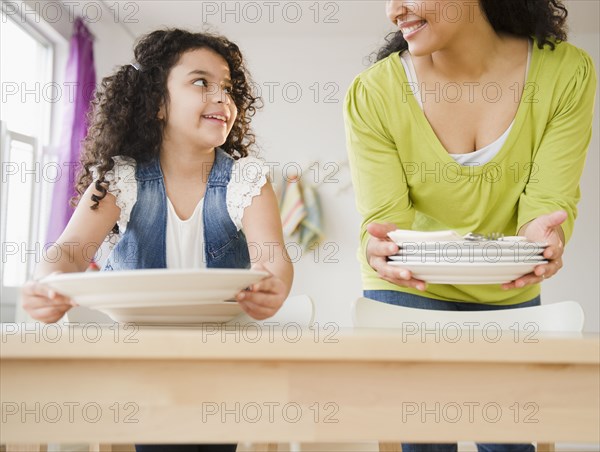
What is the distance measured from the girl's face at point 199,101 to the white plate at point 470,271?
2.29 ft

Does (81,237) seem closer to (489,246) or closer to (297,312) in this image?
(297,312)

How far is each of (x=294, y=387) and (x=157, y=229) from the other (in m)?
0.93

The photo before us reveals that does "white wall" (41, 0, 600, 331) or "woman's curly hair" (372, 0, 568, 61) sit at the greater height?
"white wall" (41, 0, 600, 331)

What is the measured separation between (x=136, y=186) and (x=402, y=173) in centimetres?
58

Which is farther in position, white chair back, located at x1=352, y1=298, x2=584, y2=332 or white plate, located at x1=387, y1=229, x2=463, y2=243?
white chair back, located at x1=352, y1=298, x2=584, y2=332

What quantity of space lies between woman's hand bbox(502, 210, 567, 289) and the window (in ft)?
9.61

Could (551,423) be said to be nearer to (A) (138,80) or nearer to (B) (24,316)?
(A) (138,80)

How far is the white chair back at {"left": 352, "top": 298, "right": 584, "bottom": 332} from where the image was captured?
108cm

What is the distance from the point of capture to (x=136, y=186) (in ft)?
4.99

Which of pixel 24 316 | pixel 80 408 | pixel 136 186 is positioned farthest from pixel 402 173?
pixel 24 316

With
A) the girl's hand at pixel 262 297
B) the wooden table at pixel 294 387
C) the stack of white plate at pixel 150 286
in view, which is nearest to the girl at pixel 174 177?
the girl's hand at pixel 262 297

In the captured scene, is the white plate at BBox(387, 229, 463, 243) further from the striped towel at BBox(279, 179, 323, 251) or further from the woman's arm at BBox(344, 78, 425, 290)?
the striped towel at BBox(279, 179, 323, 251)

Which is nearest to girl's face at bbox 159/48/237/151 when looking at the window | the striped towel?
the window

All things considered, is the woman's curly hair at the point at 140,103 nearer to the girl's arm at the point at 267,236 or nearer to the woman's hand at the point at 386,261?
the girl's arm at the point at 267,236
